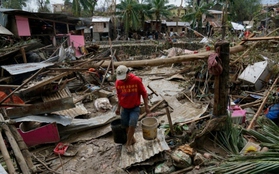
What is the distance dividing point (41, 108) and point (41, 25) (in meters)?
12.2

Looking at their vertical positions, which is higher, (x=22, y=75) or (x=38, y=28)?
(x=38, y=28)

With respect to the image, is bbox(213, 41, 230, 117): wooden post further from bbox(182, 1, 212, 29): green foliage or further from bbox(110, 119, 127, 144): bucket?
bbox(182, 1, 212, 29): green foliage

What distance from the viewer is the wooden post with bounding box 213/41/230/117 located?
11.4 ft

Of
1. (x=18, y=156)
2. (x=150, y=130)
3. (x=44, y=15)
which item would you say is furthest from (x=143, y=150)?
(x=44, y=15)

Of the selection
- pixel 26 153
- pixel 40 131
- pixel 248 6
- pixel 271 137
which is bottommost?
pixel 40 131

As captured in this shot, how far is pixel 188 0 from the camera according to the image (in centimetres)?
3709

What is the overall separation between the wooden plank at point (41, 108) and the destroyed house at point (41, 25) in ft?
31.7

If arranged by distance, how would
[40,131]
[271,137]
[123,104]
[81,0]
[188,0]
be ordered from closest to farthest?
[271,137], [123,104], [40,131], [81,0], [188,0]

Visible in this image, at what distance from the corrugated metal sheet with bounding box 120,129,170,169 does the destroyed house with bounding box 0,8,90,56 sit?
11.5 meters

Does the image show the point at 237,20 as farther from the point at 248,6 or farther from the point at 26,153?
the point at 26,153

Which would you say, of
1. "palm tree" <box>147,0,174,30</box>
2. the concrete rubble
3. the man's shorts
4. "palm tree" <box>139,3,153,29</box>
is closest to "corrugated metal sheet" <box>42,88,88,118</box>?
the concrete rubble

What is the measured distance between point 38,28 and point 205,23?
84.4 ft

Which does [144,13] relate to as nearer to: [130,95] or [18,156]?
[130,95]

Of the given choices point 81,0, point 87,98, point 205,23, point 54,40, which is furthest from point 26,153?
point 205,23
